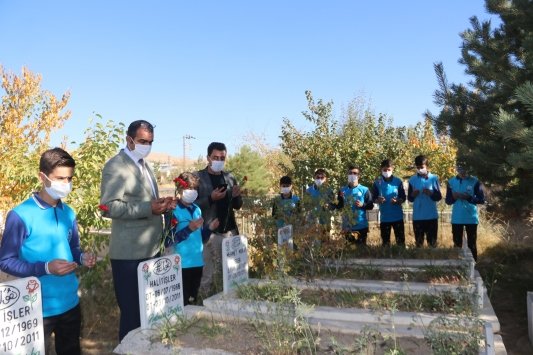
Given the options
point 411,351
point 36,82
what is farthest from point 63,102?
point 411,351

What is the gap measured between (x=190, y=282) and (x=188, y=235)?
569 millimetres

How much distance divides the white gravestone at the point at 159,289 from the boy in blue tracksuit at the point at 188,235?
0.48 m

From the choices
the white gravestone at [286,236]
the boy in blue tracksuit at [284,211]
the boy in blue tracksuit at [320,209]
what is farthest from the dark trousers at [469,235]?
the white gravestone at [286,236]

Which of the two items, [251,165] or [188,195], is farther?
[251,165]

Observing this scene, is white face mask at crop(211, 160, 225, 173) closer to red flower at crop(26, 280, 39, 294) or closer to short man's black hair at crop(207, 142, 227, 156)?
short man's black hair at crop(207, 142, 227, 156)

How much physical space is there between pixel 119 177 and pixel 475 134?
4.20m

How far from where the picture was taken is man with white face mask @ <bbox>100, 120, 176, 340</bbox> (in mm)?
3598

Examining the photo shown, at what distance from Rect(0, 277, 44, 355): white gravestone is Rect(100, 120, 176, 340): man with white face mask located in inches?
30.4

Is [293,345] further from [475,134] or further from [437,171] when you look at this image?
[437,171]

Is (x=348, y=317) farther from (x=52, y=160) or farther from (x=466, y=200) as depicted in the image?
(x=466, y=200)

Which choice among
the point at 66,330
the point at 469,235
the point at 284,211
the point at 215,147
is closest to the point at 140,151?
the point at 66,330

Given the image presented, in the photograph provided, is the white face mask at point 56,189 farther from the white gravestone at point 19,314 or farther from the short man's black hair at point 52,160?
the white gravestone at point 19,314

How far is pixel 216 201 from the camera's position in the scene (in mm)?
5375

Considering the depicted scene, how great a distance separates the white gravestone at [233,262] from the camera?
5.04m
